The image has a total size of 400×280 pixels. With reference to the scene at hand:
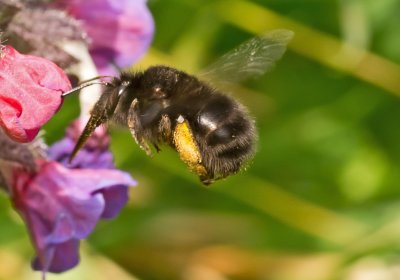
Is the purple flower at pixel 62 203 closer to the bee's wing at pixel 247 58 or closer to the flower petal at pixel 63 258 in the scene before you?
the flower petal at pixel 63 258

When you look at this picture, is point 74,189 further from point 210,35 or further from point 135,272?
point 210,35

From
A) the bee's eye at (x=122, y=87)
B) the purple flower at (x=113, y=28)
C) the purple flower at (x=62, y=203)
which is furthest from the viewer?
the purple flower at (x=113, y=28)

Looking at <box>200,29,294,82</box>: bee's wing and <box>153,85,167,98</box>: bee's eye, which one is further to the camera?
<box>200,29,294,82</box>: bee's wing

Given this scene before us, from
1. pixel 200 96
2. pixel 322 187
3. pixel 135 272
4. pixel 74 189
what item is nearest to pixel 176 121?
pixel 200 96

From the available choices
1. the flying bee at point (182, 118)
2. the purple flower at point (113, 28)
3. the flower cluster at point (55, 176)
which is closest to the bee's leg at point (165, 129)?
the flying bee at point (182, 118)

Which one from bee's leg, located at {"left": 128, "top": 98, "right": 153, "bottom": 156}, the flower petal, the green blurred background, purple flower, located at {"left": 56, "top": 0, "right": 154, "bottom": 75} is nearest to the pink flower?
bee's leg, located at {"left": 128, "top": 98, "right": 153, "bottom": 156}

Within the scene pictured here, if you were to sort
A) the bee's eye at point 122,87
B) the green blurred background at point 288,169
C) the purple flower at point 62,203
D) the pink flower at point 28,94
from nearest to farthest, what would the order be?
the pink flower at point 28,94
the bee's eye at point 122,87
the purple flower at point 62,203
the green blurred background at point 288,169

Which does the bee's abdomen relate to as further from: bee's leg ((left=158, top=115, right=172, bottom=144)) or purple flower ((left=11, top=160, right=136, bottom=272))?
purple flower ((left=11, top=160, right=136, bottom=272))
